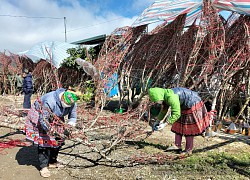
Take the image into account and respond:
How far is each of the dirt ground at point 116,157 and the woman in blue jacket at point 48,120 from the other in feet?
1.28

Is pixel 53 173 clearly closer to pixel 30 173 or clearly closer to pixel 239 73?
pixel 30 173

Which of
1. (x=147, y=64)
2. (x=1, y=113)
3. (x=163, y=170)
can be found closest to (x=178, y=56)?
(x=147, y=64)

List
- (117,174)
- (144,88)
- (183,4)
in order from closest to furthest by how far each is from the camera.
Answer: (117,174) < (183,4) < (144,88)

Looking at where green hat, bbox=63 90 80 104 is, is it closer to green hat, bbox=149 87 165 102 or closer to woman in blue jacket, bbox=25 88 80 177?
woman in blue jacket, bbox=25 88 80 177

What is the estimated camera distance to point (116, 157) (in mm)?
3754

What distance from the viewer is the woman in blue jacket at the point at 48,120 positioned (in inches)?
116

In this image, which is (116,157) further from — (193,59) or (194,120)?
(193,59)

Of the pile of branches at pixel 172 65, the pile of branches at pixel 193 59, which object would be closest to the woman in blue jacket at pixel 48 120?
the pile of branches at pixel 172 65

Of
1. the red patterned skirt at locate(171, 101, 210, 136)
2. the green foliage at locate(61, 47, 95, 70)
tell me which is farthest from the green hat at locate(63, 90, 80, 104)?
the green foliage at locate(61, 47, 95, 70)

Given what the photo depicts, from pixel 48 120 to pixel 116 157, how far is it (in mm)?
1322

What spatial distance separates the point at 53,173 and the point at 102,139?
1631 mm

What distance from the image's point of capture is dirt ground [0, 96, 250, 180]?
312 cm

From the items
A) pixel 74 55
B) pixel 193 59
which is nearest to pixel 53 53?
pixel 74 55

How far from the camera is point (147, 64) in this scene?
22.8 ft
